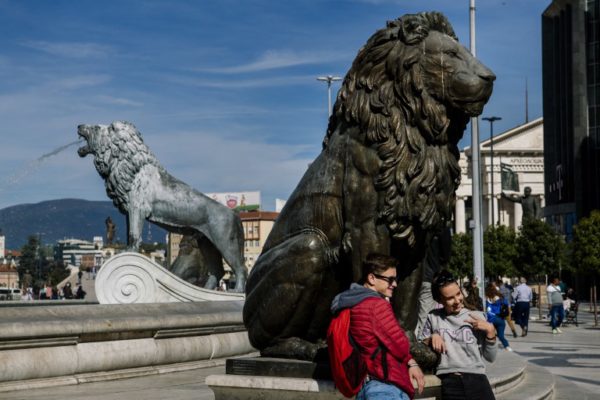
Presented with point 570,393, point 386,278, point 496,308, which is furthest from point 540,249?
point 386,278

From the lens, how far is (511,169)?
A: 11431 cm

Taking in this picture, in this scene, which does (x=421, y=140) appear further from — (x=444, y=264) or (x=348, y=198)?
(x=444, y=264)

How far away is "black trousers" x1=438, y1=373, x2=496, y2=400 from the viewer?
17.8 ft

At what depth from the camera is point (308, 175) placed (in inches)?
250

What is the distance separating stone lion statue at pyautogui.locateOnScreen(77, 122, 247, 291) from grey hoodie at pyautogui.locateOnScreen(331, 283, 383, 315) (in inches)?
412

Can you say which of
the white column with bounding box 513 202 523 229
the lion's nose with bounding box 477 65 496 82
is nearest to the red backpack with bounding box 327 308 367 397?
the lion's nose with bounding box 477 65 496 82

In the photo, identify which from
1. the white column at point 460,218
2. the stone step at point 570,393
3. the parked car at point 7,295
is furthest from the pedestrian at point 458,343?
the white column at point 460,218

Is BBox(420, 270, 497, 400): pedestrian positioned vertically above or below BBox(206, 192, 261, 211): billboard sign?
below

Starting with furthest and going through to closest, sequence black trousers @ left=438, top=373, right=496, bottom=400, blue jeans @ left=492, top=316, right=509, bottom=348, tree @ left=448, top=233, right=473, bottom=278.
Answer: tree @ left=448, top=233, right=473, bottom=278, blue jeans @ left=492, top=316, right=509, bottom=348, black trousers @ left=438, top=373, right=496, bottom=400

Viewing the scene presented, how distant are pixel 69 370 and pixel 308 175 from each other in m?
3.97

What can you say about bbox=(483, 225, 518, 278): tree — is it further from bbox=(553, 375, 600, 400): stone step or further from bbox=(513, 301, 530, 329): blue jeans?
bbox=(553, 375, 600, 400): stone step

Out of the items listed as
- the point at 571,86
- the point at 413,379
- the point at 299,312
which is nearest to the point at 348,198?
the point at 299,312

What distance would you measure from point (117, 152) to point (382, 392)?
11.1 m

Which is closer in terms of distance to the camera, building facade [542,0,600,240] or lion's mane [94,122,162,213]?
lion's mane [94,122,162,213]
